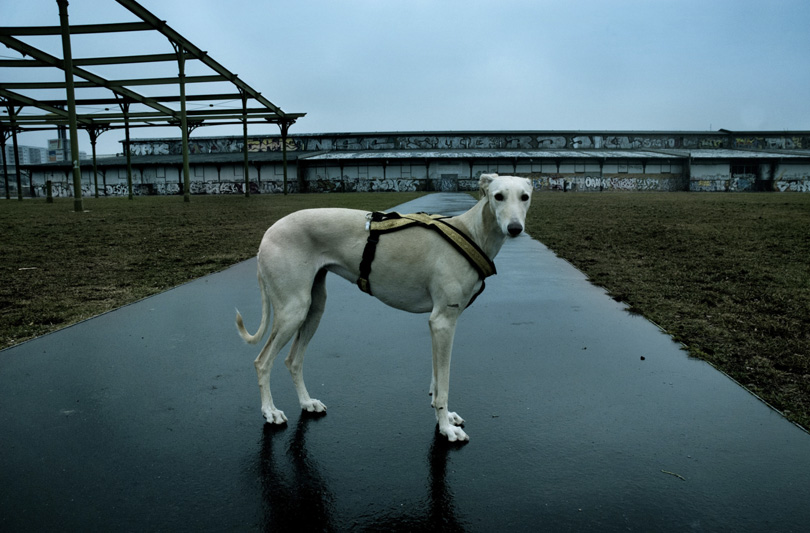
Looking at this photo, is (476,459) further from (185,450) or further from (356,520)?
(185,450)

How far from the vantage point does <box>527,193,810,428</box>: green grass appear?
12.6 feet

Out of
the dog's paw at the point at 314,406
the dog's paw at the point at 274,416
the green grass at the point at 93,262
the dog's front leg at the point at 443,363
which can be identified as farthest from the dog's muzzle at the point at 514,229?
the green grass at the point at 93,262

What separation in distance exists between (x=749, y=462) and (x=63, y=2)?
24471mm

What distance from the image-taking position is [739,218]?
57.8 feet

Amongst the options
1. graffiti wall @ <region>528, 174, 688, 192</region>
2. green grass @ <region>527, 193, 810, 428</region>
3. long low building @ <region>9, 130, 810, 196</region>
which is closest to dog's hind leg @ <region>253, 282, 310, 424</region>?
green grass @ <region>527, 193, 810, 428</region>

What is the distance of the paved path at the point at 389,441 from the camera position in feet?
7.00

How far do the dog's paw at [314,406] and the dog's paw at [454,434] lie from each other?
0.79 m

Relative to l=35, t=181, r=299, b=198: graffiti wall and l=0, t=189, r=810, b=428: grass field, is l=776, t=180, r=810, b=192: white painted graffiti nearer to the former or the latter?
l=0, t=189, r=810, b=428: grass field

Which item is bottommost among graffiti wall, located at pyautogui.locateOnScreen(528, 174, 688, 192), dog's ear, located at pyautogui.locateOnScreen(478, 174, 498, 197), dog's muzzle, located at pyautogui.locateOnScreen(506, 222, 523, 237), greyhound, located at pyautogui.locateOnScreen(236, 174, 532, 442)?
greyhound, located at pyautogui.locateOnScreen(236, 174, 532, 442)

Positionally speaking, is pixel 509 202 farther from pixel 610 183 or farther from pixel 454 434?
pixel 610 183

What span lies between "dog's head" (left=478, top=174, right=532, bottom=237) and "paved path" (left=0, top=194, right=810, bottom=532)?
1.16 meters

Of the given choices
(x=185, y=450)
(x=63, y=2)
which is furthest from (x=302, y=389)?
(x=63, y=2)

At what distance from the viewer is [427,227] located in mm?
2990

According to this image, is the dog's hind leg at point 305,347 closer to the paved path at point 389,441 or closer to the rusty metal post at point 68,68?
the paved path at point 389,441
